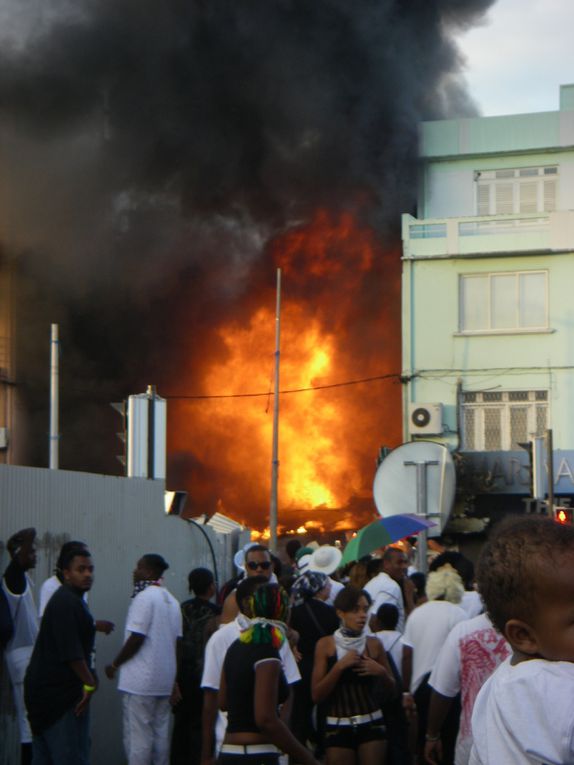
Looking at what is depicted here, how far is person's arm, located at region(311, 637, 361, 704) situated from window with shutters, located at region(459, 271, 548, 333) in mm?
23354

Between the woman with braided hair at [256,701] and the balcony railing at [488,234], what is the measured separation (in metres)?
24.6

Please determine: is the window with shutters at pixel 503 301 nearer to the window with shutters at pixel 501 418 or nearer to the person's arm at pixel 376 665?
the window with shutters at pixel 501 418

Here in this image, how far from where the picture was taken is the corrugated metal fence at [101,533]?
975 centimetres

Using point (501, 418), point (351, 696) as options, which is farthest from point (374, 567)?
point (501, 418)

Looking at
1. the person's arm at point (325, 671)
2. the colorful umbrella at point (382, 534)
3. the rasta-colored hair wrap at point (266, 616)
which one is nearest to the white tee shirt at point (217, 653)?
the person's arm at point (325, 671)

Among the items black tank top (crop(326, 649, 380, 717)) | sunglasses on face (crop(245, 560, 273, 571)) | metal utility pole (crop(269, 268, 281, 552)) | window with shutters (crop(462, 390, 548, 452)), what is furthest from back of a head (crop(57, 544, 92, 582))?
window with shutters (crop(462, 390, 548, 452))

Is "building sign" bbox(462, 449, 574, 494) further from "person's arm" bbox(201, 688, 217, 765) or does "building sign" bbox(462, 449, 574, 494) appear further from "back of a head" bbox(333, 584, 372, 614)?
"person's arm" bbox(201, 688, 217, 765)

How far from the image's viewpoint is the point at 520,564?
288 cm

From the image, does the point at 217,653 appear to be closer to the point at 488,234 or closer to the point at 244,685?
the point at 244,685

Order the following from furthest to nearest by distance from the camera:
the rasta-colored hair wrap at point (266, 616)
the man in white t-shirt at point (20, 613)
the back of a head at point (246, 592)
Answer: the man in white t-shirt at point (20, 613)
the back of a head at point (246, 592)
the rasta-colored hair wrap at point (266, 616)

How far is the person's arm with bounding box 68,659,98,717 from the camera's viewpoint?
25.8ft

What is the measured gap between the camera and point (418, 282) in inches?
1218

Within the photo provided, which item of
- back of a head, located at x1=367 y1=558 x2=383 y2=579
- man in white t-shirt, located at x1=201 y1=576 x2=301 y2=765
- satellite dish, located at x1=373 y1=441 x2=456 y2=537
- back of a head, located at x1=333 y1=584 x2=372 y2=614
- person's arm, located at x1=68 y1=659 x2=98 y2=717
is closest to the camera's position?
man in white t-shirt, located at x1=201 y1=576 x2=301 y2=765

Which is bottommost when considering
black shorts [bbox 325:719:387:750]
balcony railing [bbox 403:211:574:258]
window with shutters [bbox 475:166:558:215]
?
black shorts [bbox 325:719:387:750]
